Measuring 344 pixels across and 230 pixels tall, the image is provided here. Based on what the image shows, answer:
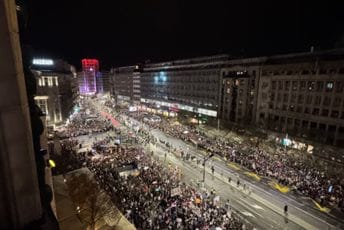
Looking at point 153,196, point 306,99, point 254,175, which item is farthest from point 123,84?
point 153,196

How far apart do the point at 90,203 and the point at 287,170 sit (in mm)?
27946

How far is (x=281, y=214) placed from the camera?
2217 centimetres

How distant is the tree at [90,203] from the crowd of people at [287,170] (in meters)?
23.1

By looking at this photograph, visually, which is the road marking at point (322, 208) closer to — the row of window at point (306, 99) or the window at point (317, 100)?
the row of window at point (306, 99)

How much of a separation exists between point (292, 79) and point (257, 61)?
1341 centimetres

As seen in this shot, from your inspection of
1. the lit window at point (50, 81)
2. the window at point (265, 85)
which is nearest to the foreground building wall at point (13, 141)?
the window at point (265, 85)

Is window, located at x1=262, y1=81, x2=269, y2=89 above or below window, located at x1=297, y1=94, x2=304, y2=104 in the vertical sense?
above

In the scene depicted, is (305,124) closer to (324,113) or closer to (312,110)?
(312,110)

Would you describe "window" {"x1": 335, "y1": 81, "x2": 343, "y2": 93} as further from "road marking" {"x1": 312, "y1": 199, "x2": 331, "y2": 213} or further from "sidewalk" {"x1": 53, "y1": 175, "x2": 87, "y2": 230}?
"sidewalk" {"x1": 53, "y1": 175, "x2": 87, "y2": 230}

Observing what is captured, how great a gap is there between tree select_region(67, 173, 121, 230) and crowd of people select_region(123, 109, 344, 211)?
23111mm

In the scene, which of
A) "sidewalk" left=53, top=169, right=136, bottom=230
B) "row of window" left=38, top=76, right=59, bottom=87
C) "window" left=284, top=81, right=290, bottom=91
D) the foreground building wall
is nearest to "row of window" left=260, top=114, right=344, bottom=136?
"window" left=284, top=81, right=290, bottom=91

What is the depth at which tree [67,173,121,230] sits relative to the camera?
1742cm

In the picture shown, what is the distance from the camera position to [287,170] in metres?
→ 30.5

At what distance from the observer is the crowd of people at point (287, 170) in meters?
24.8
